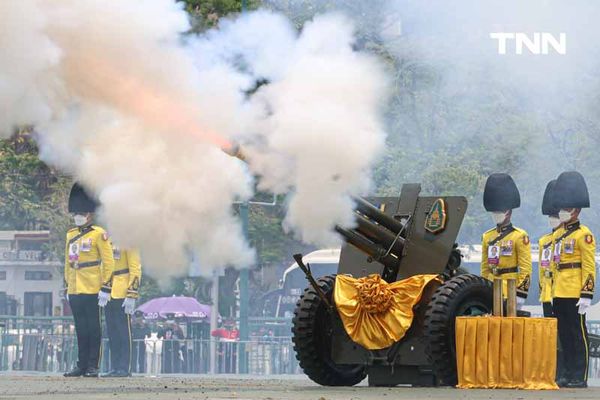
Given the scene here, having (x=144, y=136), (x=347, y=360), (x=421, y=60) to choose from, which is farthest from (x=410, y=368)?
(x=421, y=60)

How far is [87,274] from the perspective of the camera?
22766mm

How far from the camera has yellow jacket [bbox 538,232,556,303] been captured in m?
20.1

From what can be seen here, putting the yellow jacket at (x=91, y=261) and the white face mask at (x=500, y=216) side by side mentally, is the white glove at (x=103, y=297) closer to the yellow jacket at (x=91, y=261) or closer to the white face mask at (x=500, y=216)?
the yellow jacket at (x=91, y=261)

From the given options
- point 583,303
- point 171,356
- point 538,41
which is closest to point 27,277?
point 171,356

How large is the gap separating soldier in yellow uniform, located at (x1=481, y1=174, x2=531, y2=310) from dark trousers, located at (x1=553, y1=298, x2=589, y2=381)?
53cm

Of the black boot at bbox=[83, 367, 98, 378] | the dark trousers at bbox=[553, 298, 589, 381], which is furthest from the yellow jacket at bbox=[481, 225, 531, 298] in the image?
the black boot at bbox=[83, 367, 98, 378]

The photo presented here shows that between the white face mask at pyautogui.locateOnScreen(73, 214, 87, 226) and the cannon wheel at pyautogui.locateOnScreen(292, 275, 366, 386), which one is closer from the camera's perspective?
the cannon wheel at pyautogui.locateOnScreen(292, 275, 366, 386)

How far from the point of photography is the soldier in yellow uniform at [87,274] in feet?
74.5

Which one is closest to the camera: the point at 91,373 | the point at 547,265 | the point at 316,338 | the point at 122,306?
the point at 316,338

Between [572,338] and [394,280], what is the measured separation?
229cm

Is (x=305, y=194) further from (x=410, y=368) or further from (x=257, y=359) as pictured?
(x=257, y=359)

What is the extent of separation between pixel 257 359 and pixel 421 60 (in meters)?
6.15

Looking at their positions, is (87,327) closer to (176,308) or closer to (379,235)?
(379,235)

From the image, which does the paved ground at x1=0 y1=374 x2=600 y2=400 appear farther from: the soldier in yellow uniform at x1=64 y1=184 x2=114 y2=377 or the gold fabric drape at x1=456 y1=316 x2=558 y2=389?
the soldier in yellow uniform at x1=64 y1=184 x2=114 y2=377
